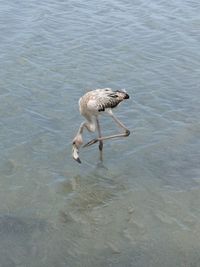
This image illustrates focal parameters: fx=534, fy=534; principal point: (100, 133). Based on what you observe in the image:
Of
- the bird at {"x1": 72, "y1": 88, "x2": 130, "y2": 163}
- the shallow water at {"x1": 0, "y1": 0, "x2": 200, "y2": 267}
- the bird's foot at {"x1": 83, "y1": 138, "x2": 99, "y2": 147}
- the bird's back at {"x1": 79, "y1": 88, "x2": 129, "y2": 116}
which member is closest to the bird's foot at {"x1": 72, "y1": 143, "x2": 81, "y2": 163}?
the bird at {"x1": 72, "y1": 88, "x2": 130, "y2": 163}

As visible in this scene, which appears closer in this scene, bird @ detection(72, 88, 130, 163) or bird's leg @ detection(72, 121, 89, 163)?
bird's leg @ detection(72, 121, 89, 163)

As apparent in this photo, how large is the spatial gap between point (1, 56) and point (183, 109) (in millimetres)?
5245

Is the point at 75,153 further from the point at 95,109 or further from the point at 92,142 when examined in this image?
the point at 95,109

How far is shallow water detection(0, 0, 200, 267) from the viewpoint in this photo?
8047 millimetres

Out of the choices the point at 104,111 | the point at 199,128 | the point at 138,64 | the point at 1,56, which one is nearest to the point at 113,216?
the point at 104,111

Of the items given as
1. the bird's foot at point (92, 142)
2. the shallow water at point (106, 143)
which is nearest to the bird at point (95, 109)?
the bird's foot at point (92, 142)

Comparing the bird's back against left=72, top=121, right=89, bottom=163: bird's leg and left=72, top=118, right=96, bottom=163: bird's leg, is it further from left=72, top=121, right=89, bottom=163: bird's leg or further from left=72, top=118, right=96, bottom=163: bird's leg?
left=72, top=121, right=89, bottom=163: bird's leg

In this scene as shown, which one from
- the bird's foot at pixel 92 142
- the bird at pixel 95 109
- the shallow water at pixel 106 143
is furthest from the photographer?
the bird's foot at pixel 92 142

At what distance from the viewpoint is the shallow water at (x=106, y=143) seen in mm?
8047

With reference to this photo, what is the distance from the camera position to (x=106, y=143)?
35.2 ft

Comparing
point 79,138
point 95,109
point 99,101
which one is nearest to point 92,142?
point 79,138

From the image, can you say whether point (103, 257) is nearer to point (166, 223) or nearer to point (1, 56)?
point (166, 223)

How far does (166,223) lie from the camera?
27.7 ft

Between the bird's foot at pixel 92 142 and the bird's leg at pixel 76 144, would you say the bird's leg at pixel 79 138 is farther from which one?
the bird's foot at pixel 92 142
